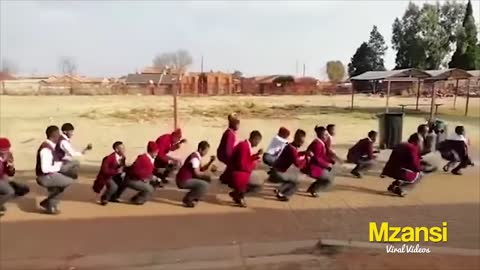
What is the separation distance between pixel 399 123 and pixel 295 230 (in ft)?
Answer: 25.6

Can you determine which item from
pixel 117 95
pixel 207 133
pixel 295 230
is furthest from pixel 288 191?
pixel 117 95

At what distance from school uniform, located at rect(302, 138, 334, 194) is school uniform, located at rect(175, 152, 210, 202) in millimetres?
1610

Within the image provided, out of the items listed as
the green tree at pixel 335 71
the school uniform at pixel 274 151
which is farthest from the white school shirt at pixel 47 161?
the green tree at pixel 335 71

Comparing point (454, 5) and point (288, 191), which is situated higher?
point (454, 5)

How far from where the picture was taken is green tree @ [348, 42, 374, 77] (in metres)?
41.5

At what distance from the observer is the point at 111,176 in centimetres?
721

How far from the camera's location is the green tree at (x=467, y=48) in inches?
1610

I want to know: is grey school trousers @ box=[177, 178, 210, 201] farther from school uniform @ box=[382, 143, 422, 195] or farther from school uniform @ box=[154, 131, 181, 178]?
school uniform @ box=[382, 143, 422, 195]

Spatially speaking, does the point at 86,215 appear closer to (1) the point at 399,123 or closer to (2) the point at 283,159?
(2) the point at 283,159

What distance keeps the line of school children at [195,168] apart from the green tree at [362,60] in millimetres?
34411

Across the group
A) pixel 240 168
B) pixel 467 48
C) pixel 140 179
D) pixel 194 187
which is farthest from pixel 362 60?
pixel 140 179

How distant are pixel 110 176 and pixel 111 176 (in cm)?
1

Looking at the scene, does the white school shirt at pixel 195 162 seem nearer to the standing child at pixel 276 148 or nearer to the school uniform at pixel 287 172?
the school uniform at pixel 287 172

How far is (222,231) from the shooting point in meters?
6.06
